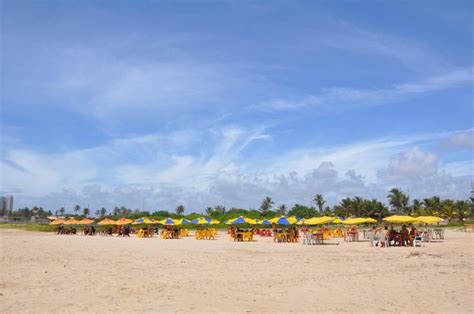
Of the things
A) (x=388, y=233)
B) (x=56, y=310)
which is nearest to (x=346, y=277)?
(x=56, y=310)

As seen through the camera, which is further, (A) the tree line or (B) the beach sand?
(A) the tree line

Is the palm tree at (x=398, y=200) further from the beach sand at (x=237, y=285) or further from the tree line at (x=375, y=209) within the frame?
the beach sand at (x=237, y=285)

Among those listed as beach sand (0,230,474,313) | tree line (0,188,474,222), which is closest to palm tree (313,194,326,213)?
tree line (0,188,474,222)

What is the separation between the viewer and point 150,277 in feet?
33.9

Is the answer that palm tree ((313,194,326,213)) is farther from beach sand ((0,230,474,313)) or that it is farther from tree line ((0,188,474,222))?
beach sand ((0,230,474,313))

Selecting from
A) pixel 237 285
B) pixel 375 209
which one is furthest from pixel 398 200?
pixel 237 285

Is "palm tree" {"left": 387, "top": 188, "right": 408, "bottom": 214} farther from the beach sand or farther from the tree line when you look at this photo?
the beach sand

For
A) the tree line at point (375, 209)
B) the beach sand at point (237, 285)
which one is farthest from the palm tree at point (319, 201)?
the beach sand at point (237, 285)

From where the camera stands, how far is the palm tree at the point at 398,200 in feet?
267

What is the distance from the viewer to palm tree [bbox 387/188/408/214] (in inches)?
3206

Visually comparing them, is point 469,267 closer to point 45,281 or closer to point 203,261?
point 203,261

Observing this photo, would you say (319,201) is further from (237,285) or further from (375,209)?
(237,285)

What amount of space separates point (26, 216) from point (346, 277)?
163 m

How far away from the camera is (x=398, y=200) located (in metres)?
81.8
